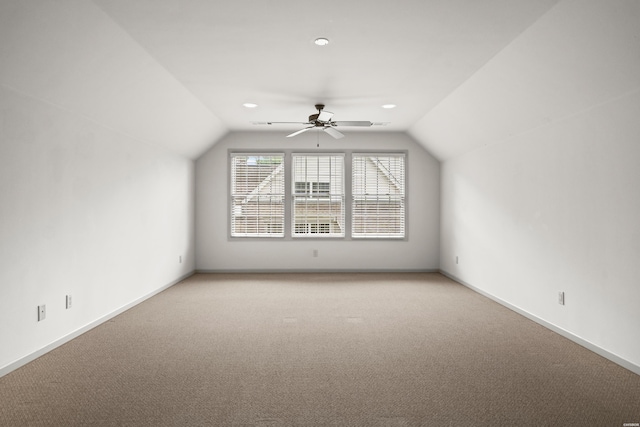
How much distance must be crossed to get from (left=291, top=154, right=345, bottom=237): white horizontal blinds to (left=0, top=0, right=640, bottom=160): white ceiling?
2136 millimetres

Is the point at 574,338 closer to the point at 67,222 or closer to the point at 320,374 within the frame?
the point at 320,374

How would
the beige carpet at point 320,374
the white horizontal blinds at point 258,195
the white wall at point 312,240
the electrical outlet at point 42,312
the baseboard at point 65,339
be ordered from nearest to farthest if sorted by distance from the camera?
the beige carpet at point 320,374
the baseboard at point 65,339
the electrical outlet at point 42,312
the white wall at point 312,240
the white horizontal blinds at point 258,195

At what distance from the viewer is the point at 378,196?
679cm

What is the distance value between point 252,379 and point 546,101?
11.8ft

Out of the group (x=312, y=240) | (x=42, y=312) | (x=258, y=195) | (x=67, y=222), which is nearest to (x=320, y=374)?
(x=42, y=312)

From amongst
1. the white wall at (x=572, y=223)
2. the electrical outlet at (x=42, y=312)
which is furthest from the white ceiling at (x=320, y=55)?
the electrical outlet at (x=42, y=312)

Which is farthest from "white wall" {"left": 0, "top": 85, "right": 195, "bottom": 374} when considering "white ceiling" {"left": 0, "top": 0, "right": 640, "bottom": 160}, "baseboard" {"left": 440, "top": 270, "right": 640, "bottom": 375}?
"baseboard" {"left": 440, "top": 270, "right": 640, "bottom": 375}

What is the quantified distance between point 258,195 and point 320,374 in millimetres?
4586

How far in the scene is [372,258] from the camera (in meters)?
6.67

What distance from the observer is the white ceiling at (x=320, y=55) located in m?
2.44

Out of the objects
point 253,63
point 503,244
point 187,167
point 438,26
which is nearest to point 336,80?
point 253,63

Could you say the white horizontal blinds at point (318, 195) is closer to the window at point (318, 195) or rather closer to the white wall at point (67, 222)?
the window at point (318, 195)

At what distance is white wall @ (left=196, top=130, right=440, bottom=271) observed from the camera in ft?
21.8

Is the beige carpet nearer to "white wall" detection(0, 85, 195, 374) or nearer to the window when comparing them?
"white wall" detection(0, 85, 195, 374)
